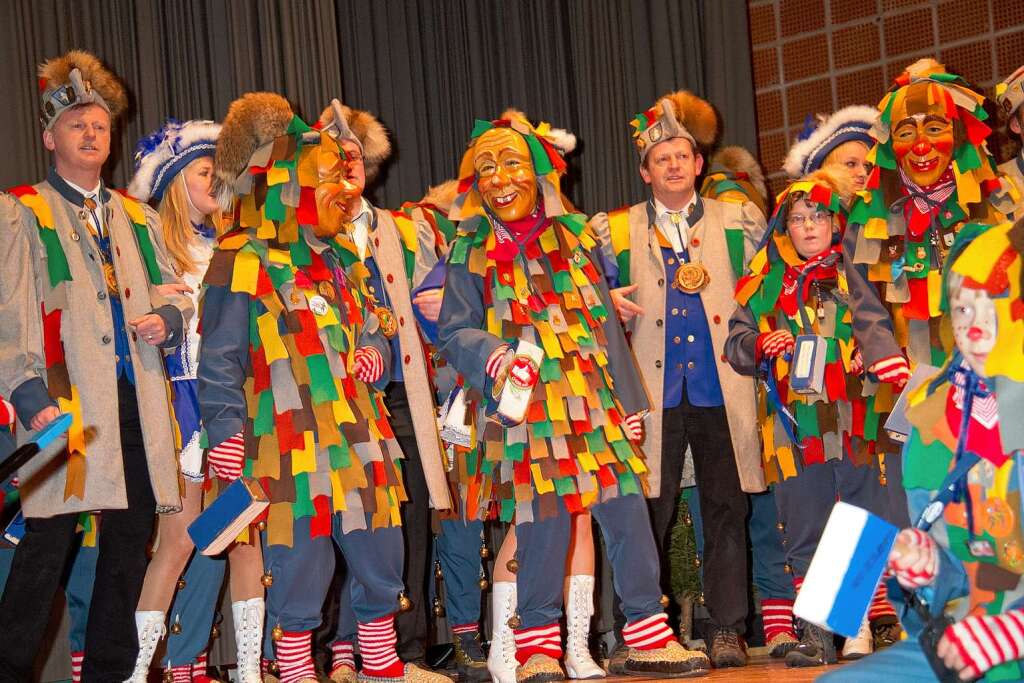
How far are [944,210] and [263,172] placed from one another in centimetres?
203

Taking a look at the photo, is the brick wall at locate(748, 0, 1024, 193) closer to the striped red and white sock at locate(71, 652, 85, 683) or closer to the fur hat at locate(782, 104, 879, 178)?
the fur hat at locate(782, 104, 879, 178)

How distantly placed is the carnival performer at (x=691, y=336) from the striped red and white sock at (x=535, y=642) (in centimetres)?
67

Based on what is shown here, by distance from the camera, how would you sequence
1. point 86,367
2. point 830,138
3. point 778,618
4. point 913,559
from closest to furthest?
point 913,559 → point 86,367 → point 778,618 → point 830,138

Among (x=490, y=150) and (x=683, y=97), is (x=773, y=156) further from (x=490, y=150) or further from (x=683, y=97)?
(x=490, y=150)

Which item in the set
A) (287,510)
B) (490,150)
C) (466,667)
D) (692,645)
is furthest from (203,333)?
(692,645)

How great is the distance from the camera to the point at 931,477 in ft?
7.64

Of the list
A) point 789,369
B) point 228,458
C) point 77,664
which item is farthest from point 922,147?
point 77,664

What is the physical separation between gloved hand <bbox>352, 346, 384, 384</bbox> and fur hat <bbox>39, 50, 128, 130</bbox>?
1.21 meters

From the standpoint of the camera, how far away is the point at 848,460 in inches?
164

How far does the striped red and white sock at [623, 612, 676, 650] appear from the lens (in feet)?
12.5

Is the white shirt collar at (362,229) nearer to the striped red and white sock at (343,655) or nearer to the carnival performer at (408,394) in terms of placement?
the carnival performer at (408,394)

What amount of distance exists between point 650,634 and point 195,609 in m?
1.45

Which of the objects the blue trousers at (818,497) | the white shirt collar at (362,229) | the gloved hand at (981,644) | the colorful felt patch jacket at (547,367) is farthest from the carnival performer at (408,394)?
the gloved hand at (981,644)

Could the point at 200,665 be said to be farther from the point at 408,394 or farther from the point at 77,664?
the point at 408,394
